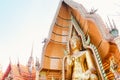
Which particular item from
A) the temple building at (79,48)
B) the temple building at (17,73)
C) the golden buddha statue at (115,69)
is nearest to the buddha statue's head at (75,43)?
the temple building at (79,48)

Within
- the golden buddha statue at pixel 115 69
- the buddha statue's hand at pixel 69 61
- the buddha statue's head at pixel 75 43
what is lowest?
the golden buddha statue at pixel 115 69

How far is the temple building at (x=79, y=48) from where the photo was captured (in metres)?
5.78

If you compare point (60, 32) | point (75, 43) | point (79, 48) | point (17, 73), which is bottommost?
point (17, 73)

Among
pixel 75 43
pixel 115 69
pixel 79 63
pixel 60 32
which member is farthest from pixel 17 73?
pixel 115 69

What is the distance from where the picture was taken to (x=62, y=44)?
7.50 metres

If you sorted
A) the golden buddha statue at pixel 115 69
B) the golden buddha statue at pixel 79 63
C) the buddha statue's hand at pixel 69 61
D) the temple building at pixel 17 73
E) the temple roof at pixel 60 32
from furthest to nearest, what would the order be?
the temple building at pixel 17 73
the temple roof at pixel 60 32
the buddha statue's hand at pixel 69 61
the golden buddha statue at pixel 79 63
the golden buddha statue at pixel 115 69

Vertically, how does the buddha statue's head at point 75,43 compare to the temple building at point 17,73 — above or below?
above

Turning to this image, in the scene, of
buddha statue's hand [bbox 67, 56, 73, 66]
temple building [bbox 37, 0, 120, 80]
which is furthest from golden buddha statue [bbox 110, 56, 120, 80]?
buddha statue's hand [bbox 67, 56, 73, 66]

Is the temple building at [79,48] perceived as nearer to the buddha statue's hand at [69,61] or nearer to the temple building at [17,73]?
A: the buddha statue's hand at [69,61]

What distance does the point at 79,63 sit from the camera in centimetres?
659

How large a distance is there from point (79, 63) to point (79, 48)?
0.48m

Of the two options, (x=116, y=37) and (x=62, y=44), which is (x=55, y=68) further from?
(x=116, y=37)

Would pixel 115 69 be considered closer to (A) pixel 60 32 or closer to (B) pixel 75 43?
(B) pixel 75 43

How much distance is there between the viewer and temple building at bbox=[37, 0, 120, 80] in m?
5.78
